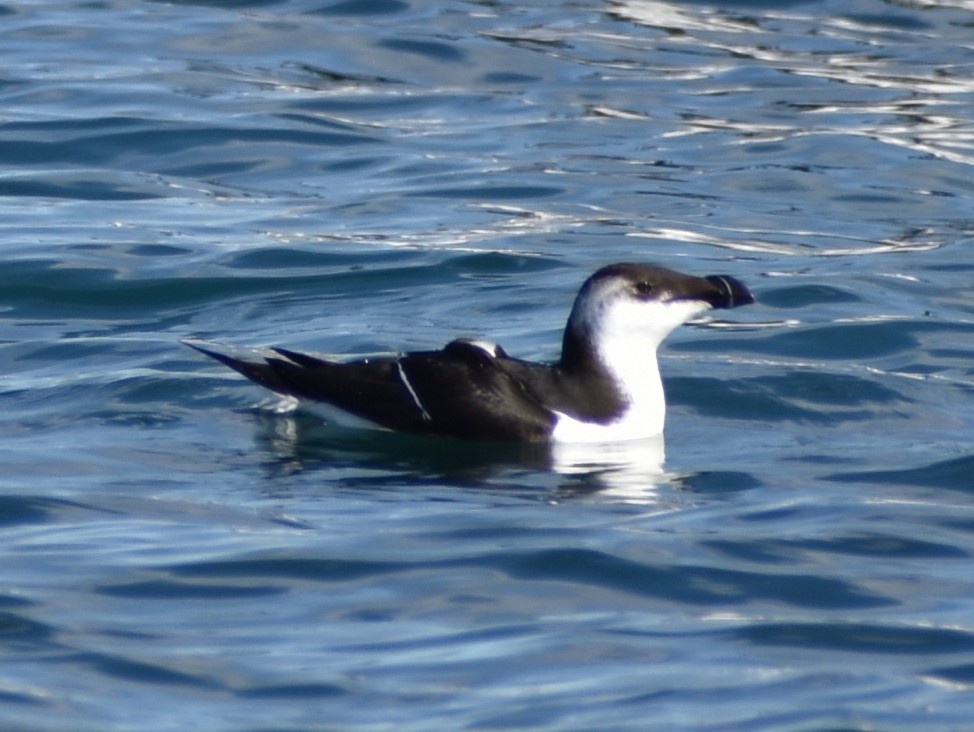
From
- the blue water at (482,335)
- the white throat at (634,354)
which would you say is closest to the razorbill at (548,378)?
the white throat at (634,354)

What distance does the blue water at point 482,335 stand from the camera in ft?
20.5

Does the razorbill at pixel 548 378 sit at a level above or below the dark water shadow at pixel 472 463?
above

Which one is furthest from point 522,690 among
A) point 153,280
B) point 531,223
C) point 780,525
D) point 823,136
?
point 823,136

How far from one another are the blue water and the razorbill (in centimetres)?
16

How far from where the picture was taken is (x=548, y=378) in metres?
8.82

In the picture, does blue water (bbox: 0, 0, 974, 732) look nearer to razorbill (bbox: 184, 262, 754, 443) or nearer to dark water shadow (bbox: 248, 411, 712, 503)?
dark water shadow (bbox: 248, 411, 712, 503)

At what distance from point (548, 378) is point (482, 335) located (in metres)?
2.22

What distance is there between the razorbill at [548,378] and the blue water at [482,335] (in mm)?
156

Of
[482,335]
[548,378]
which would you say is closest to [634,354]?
[548,378]

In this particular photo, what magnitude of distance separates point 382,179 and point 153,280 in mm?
3077

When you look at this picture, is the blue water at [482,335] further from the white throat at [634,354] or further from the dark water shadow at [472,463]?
the white throat at [634,354]

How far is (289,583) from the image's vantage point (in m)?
7.00

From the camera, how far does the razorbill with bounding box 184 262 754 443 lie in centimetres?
864

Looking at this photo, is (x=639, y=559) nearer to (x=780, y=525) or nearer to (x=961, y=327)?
(x=780, y=525)
